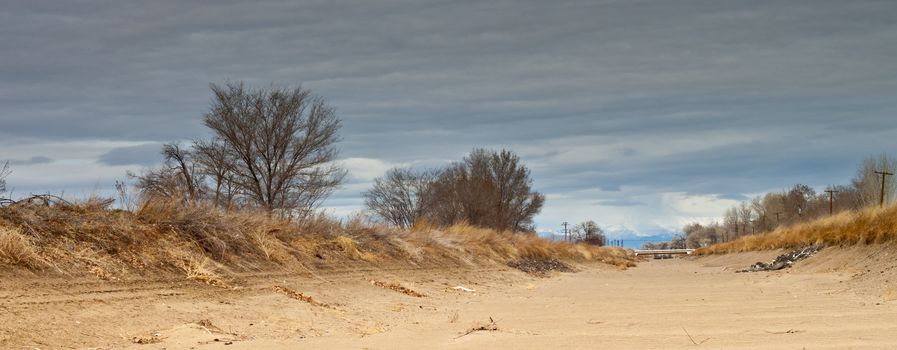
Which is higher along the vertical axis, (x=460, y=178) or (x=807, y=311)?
(x=460, y=178)

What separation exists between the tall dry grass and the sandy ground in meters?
0.57

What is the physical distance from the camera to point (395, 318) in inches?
451

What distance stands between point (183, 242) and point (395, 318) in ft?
14.0

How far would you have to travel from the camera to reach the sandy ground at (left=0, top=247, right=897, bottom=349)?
7117 mm

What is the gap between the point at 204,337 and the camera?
316 inches

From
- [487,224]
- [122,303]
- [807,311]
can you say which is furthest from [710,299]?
[487,224]

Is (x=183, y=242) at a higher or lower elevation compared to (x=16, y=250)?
higher

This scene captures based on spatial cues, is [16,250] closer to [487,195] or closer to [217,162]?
[217,162]

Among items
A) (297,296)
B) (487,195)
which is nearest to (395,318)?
(297,296)

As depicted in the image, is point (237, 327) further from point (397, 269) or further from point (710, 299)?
point (397, 269)

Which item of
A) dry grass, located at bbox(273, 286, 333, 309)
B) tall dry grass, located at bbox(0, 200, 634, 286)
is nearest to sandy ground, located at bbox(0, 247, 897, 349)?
dry grass, located at bbox(273, 286, 333, 309)

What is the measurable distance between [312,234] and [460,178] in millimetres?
52140

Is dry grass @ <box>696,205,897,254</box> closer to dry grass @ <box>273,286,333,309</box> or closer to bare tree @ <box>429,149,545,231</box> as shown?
dry grass @ <box>273,286,333,309</box>

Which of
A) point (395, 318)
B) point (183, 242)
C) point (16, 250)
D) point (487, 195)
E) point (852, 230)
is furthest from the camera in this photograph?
point (487, 195)
